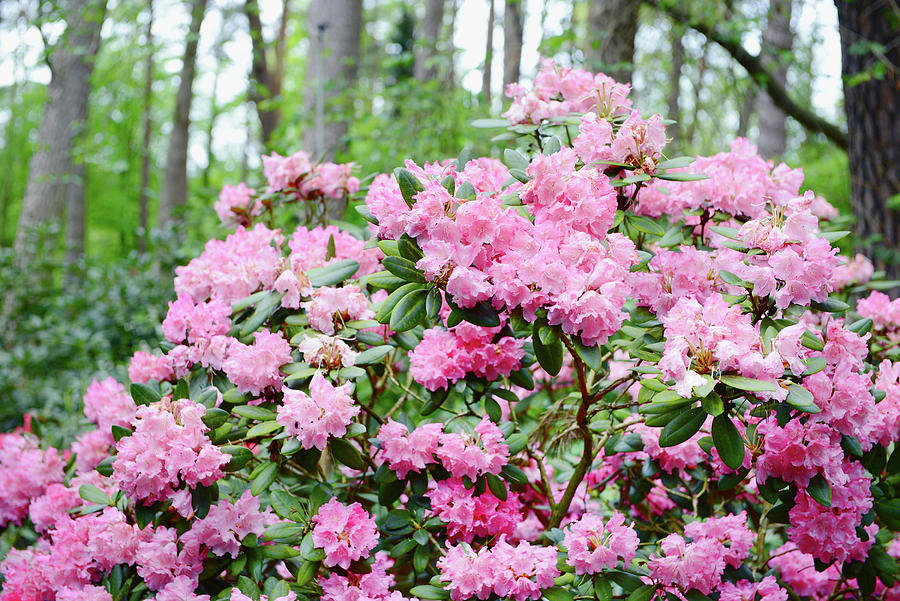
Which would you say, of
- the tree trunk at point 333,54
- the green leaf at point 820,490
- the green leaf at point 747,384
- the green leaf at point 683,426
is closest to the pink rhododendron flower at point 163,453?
the green leaf at point 683,426

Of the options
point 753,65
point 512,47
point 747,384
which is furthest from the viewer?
point 512,47

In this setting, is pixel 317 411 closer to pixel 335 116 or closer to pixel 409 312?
pixel 409 312

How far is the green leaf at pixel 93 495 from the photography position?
1748mm

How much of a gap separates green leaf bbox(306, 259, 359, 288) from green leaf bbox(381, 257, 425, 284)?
36 centimetres

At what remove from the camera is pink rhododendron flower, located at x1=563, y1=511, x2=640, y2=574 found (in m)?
1.49

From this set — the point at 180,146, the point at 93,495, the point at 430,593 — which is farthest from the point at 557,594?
the point at 180,146

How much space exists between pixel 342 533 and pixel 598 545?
54 centimetres

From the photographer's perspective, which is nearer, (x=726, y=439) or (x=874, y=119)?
(x=726, y=439)

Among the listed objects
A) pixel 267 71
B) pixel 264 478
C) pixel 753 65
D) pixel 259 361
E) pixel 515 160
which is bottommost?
pixel 264 478

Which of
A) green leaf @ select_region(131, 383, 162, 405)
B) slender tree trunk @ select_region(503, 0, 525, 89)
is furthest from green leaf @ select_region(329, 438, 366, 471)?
slender tree trunk @ select_region(503, 0, 525, 89)

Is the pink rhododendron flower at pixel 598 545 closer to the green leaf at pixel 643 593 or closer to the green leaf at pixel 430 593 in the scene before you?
the green leaf at pixel 643 593

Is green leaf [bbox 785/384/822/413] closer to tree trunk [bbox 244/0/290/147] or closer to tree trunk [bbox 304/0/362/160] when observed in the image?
tree trunk [bbox 304/0/362/160]

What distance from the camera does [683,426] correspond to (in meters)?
1.31

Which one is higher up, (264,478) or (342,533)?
(264,478)
